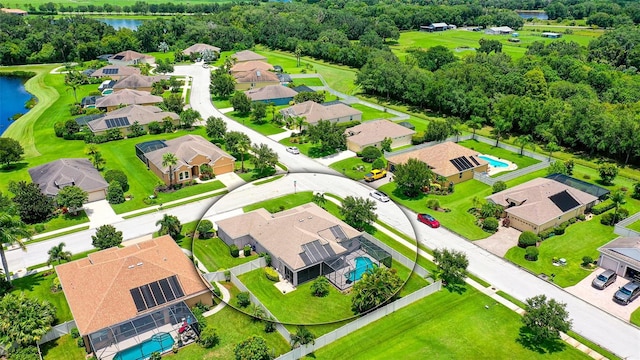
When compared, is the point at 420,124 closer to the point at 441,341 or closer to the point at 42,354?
the point at 441,341

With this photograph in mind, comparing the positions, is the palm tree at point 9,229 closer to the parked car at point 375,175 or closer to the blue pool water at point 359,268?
the blue pool water at point 359,268

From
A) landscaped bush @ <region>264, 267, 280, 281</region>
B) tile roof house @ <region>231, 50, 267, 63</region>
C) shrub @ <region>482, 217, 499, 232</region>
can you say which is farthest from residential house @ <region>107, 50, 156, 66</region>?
shrub @ <region>482, 217, 499, 232</region>

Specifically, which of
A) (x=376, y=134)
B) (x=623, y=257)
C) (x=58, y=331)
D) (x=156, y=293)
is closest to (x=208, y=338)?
(x=156, y=293)

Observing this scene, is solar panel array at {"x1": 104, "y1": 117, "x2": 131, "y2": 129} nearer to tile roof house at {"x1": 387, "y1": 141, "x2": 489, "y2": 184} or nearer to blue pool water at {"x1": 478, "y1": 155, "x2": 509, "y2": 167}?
tile roof house at {"x1": 387, "y1": 141, "x2": 489, "y2": 184}

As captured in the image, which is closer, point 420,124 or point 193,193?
point 193,193

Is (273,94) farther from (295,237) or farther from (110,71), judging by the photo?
(295,237)

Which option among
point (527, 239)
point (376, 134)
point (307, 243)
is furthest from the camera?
point (376, 134)

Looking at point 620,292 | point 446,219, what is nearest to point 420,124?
point 446,219

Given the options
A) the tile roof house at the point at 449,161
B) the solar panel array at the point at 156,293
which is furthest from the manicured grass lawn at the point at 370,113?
the solar panel array at the point at 156,293
